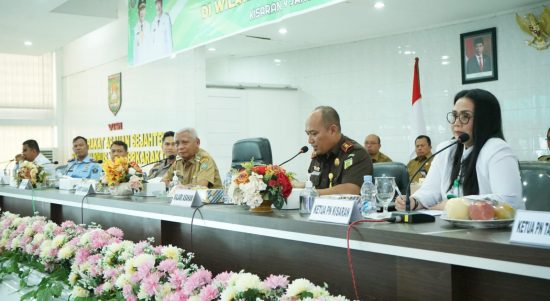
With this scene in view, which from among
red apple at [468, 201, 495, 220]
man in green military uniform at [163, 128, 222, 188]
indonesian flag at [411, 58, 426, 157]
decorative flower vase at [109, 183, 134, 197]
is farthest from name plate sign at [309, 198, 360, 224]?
indonesian flag at [411, 58, 426, 157]

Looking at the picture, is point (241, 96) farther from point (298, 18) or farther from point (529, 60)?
point (529, 60)

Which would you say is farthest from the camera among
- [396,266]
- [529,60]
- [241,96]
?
[241,96]

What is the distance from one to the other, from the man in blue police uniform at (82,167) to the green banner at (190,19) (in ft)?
3.93

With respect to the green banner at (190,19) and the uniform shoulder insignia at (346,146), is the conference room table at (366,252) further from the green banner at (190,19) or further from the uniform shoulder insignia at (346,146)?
the green banner at (190,19)

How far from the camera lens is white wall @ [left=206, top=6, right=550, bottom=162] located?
6438mm

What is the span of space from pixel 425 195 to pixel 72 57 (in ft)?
30.9

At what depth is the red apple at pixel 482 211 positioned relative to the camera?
1.64 m

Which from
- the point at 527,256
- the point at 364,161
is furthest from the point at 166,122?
the point at 527,256

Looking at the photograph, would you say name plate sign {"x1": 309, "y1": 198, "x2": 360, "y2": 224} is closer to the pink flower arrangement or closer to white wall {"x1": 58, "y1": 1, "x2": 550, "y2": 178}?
the pink flower arrangement

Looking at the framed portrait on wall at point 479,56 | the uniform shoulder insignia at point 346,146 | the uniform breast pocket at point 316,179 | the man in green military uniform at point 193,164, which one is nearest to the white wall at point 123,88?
the man in green military uniform at point 193,164

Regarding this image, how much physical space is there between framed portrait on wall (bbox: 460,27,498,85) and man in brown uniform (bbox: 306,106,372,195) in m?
4.02

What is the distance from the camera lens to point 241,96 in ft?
27.7

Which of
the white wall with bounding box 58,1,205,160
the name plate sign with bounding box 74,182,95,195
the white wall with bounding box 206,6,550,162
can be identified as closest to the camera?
the name plate sign with bounding box 74,182,95,195

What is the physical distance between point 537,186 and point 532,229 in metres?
1.11
